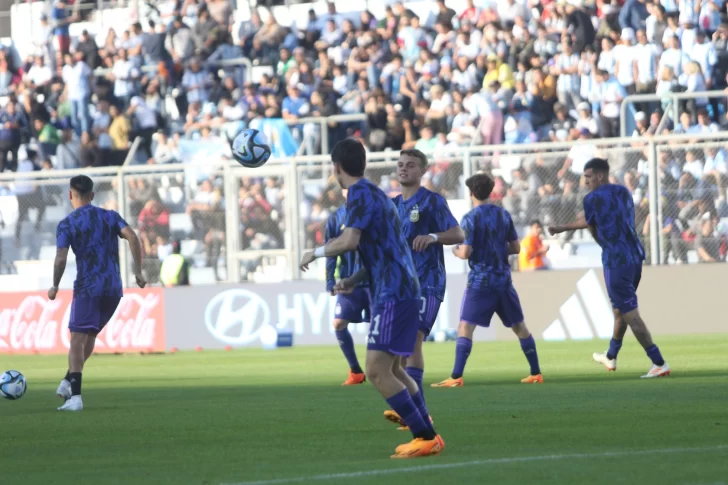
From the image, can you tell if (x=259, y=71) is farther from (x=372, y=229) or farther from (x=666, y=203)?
(x=372, y=229)

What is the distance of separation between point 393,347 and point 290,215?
17.0m

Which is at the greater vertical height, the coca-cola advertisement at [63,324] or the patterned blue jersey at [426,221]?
the patterned blue jersey at [426,221]

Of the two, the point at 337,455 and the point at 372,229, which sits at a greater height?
the point at 372,229

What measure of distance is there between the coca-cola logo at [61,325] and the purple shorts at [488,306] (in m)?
11.3

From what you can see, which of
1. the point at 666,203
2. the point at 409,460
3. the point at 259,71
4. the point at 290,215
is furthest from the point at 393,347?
the point at 259,71

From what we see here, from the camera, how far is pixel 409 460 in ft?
29.2

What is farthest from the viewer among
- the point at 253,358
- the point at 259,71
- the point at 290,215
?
the point at 259,71

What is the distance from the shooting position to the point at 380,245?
29.5 ft

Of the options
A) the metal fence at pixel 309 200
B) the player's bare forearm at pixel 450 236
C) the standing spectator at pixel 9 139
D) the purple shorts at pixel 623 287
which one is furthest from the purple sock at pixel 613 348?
the standing spectator at pixel 9 139

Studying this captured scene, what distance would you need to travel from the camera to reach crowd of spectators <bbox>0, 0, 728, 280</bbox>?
24.9 metres

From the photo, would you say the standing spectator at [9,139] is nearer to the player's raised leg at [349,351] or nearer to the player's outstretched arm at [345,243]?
the player's raised leg at [349,351]

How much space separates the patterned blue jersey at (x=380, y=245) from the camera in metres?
8.90

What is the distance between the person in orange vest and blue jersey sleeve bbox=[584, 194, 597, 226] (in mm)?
8177

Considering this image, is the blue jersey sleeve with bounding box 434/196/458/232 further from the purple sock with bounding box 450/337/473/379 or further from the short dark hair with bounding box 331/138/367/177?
the purple sock with bounding box 450/337/473/379
